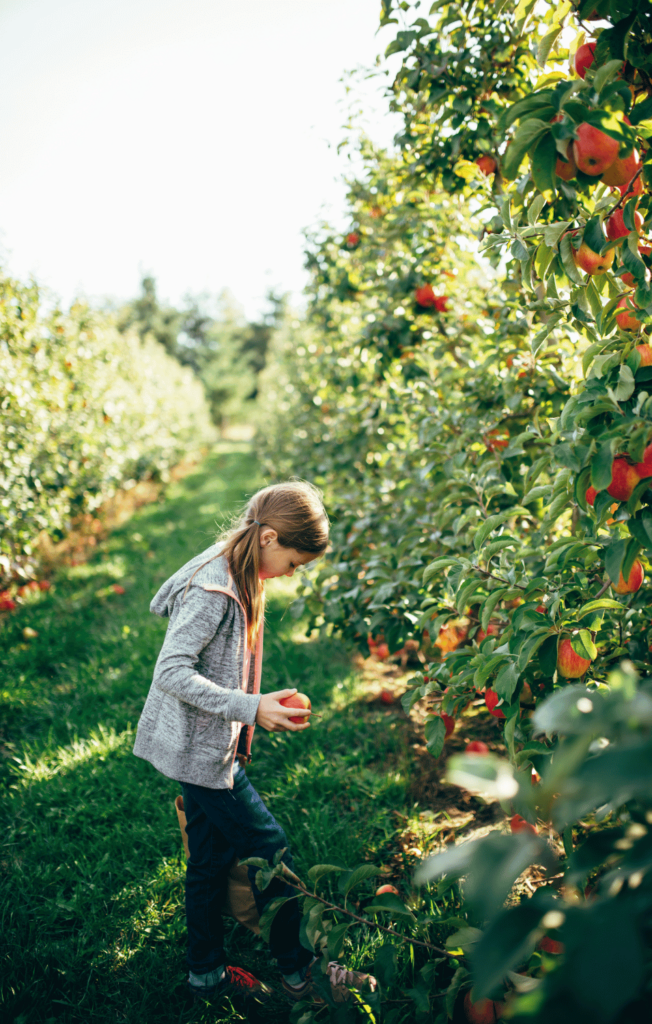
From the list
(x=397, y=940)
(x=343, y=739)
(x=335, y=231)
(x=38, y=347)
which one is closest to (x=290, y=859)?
(x=397, y=940)

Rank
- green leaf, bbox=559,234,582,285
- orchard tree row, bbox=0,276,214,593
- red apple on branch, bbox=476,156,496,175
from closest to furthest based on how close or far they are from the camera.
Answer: green leaf, bbox=559,234,582,285, red apple on branch, bbox=476,156,496,175, orchard tree row, bbox=0,276,214,593

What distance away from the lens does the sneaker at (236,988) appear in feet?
4.90

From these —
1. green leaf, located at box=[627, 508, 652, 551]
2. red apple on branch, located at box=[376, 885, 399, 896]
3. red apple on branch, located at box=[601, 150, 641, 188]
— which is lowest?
red apple on branch, located at box=[376, 885, 399, 896]

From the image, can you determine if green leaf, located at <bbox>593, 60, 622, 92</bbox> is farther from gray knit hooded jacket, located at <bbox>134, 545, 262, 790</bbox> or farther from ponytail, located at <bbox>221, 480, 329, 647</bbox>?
gray knit hooded jacket, located at <bbox>134, 545, 262, 790</bbox>

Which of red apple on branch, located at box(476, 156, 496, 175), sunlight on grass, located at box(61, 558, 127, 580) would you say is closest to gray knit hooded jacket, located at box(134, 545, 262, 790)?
red apple on branch, located at box(476, 156, 496, 175)

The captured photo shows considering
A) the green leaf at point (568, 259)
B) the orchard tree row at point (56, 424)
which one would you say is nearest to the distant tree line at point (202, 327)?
the orchard tree row at point (56, 424)

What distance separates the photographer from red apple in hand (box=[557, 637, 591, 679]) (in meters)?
1.15

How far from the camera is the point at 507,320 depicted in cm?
205

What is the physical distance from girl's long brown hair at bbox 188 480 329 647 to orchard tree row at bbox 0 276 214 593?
2.82 meters

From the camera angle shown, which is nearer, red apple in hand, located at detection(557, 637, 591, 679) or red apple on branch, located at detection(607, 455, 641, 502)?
red apple on branch, located at detection(607, 455, 641, 502)

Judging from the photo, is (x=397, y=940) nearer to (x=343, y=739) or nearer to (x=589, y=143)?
(x=343, y=739)

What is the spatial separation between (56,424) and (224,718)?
4.39 m

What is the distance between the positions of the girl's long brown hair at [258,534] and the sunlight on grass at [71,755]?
139 cm

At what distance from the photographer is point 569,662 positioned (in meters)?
1.16
